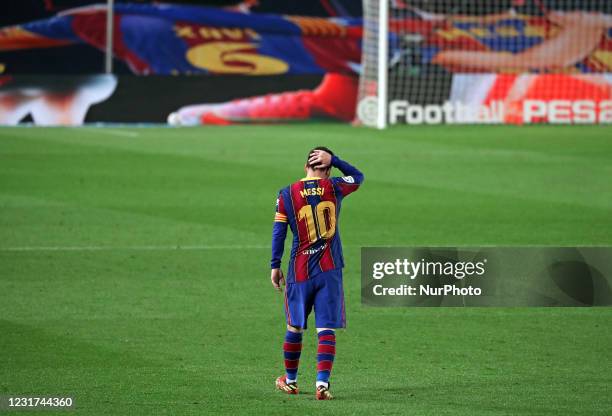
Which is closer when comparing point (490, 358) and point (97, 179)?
point (490, 358)

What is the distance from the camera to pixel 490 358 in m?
9.54

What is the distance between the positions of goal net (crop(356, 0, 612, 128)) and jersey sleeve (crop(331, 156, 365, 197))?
56.1ft

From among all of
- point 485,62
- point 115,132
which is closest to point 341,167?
point 115,132

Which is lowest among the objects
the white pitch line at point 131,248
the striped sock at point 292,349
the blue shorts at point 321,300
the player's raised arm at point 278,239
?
the white pitch line at point 131,248

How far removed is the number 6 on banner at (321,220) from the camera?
823 cm

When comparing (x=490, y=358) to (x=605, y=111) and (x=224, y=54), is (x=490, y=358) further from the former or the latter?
(x=224, y=54)

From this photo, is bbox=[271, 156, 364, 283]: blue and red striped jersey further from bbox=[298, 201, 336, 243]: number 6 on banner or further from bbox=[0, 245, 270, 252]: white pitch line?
bbox=[0, 245, 270, 252]: white pitch line

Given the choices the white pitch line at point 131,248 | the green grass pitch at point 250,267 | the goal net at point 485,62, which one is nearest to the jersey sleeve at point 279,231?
the green grass pitch at point 250,267

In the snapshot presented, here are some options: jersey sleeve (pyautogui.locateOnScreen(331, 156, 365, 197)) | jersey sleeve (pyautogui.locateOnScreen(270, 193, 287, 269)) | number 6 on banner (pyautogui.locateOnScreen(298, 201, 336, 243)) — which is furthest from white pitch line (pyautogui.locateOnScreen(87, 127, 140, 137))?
number 6 on banner (pyautogui.locateOnScreen(298, 201, 336, 243))

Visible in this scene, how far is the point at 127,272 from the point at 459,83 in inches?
597

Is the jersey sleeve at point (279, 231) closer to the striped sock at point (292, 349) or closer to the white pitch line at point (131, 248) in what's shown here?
the striped sock at point (292, 349)

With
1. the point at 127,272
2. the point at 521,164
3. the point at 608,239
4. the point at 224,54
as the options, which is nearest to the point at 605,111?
the point at 521,164

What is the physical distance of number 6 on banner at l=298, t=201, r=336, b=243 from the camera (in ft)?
27.0

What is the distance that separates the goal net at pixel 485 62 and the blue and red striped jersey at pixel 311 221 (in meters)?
17.4
